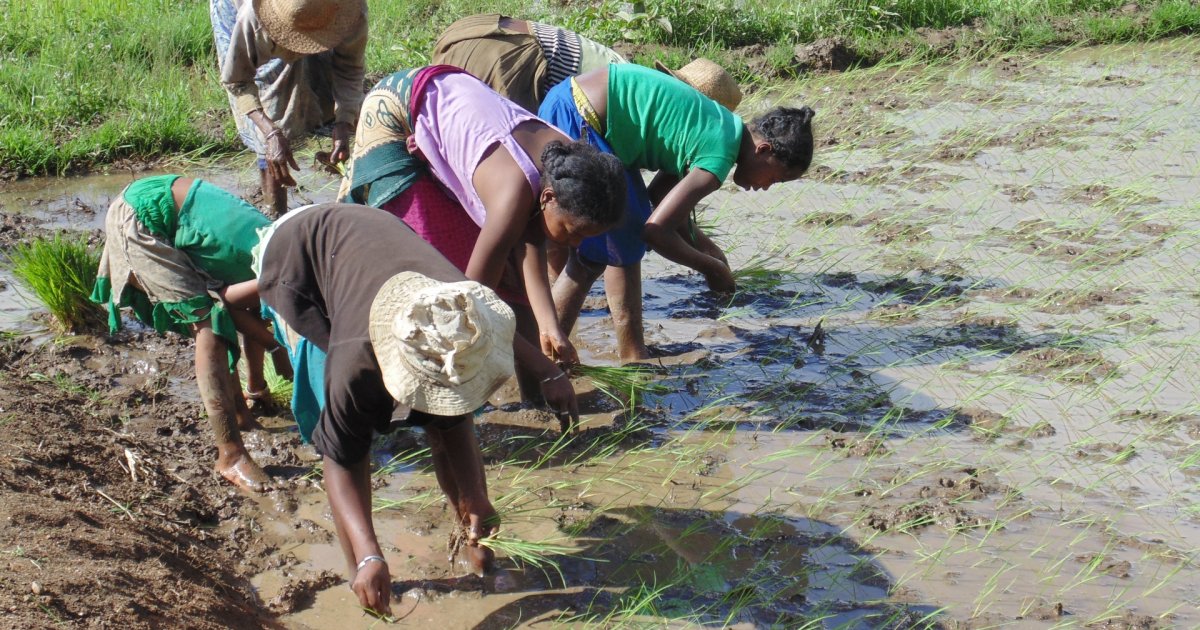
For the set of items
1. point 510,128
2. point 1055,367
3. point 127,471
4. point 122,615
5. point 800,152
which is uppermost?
point 510,128

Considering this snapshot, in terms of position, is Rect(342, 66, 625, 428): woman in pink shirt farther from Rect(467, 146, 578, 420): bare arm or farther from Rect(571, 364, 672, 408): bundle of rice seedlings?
Rect(571, 364, 672, 408): bundle of rice seedlings

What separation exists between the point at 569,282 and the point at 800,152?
956 millimetres

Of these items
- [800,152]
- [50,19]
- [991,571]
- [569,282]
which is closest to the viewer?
[991,571]

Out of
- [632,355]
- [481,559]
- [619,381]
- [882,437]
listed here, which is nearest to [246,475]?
[481,559]

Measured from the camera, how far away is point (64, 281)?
14.8 ft

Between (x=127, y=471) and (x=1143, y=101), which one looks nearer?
(x=127, y=471)

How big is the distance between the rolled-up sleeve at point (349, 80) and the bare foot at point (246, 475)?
5.49 ft

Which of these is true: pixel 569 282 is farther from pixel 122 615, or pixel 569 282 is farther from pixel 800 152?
pixel 122 615

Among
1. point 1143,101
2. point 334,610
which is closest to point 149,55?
point 334,610

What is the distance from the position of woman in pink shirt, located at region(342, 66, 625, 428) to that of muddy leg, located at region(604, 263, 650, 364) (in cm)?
54

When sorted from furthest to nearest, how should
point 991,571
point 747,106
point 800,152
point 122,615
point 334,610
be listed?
point 747,106, point 800,152, point 991,571, point 334,610, point 122,615

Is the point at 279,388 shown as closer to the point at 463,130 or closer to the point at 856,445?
the point at 463,130

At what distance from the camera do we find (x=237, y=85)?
461cm

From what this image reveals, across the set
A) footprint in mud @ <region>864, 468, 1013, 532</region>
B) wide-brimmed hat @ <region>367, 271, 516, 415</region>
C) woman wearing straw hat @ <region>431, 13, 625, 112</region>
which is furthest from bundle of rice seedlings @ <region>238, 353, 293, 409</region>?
footprint in mud @ <region>864, 468, 1013, 532</region>
